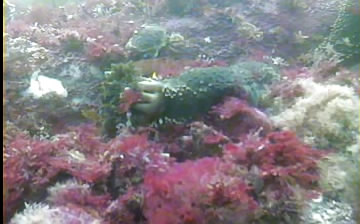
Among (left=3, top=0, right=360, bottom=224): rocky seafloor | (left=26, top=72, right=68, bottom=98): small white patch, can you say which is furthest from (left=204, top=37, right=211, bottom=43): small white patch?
(left=26, top=72, right=68, bottom=98): small white patch

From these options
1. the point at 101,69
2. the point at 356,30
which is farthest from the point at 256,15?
the point at 101,69

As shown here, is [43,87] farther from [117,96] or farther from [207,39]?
[207,39]

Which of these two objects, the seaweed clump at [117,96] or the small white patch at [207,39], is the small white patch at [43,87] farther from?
the small white patch at [207,39]

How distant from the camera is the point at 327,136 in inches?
163

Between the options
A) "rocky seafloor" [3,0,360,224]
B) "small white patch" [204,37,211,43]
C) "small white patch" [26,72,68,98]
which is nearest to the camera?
"rocky seafloor" [3,0,360,224]

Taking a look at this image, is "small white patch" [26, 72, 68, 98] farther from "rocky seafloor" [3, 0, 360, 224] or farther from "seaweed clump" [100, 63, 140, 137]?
"seaweed clump" [100, 63, 140, 137]

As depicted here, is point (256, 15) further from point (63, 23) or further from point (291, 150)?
point (291, 150)

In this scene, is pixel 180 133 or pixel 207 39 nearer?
pixel 180 133

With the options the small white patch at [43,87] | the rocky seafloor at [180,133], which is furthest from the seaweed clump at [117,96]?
the small white patch at [43,87]

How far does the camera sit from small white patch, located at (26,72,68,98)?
18.6 ft

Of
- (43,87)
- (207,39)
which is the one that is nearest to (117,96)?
(43,87)

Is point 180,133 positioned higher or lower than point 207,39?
higher

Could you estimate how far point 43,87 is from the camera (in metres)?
5.76

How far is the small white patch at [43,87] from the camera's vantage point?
5.66 m
